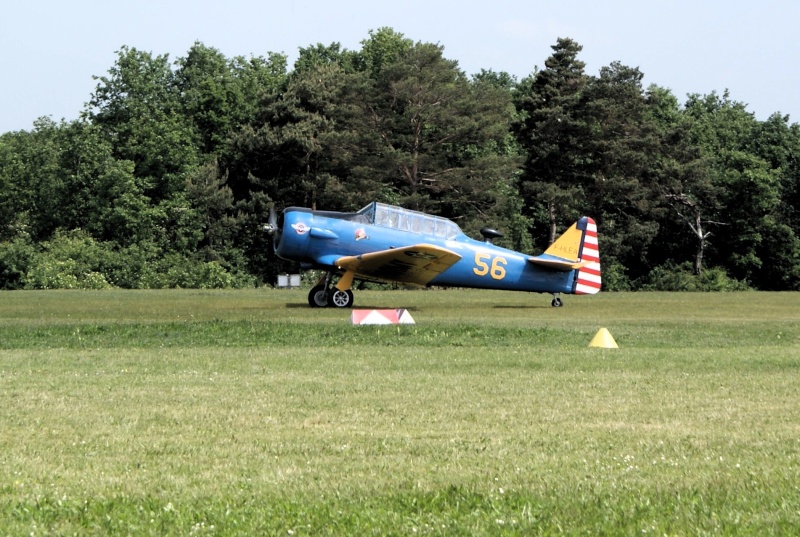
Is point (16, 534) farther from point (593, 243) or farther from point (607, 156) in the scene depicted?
point (607, 156)

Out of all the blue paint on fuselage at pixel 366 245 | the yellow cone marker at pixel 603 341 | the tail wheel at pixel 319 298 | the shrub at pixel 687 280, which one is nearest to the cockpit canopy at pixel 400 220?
the blue paint on fuselage at pixel 366 245

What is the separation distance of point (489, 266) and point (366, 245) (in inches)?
126

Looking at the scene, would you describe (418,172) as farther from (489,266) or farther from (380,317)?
(380,317)

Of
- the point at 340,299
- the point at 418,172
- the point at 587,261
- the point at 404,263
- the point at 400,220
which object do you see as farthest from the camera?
the point at 418,172

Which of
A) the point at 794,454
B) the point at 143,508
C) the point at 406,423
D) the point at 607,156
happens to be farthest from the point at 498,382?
the point at 607,156

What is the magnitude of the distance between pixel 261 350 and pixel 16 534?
387 inches

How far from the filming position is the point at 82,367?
12867 mm

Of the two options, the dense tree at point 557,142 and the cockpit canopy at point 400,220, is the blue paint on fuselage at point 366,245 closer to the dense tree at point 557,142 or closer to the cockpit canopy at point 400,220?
Answer: the cockpit canopy at point 400,220

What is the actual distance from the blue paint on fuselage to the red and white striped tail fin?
7.35 feet

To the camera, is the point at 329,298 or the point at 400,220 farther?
the point at 400,220

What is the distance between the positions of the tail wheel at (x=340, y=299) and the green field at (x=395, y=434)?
325 inches

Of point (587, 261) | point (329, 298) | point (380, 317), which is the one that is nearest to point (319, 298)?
point (329, 298)

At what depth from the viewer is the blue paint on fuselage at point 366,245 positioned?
2555 centimetres

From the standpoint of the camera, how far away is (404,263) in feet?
82.4
